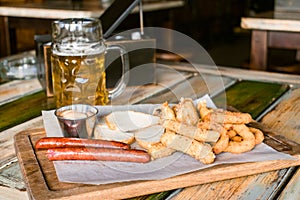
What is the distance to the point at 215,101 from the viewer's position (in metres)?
1.39

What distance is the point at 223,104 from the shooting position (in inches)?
53.3

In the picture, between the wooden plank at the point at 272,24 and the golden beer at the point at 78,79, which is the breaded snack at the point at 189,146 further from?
the wooden plank at the point at 272,24

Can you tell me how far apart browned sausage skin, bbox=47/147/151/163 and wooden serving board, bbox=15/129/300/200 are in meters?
0.04

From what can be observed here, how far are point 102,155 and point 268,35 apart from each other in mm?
1699

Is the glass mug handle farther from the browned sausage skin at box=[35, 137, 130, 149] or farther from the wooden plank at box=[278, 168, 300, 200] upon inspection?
the wooden plank at box=[278, 168, 300, 200]

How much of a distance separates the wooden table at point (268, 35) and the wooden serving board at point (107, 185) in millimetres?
1482

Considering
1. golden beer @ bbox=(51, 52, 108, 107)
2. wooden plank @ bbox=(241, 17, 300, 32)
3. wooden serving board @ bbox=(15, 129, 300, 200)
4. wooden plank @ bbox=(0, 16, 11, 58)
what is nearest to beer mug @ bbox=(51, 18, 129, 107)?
golden beer @ bbox=(51, 52, 108, 107)

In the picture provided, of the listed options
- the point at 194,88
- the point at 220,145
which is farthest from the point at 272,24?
the point at 220,145

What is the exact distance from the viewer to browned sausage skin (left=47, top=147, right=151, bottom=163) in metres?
0.89

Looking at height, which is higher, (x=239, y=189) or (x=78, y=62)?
(x=78, y=62)

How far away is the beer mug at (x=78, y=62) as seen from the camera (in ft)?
4.22

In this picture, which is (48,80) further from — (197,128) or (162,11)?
(162,11)

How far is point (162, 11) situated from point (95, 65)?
2636 mm

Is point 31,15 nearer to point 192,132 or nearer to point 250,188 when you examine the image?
point 192,132
